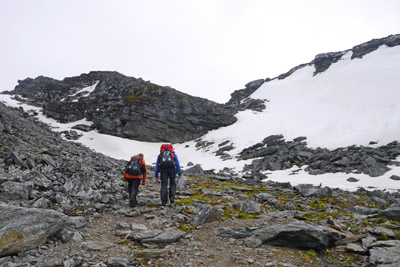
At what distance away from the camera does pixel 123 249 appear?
6336 mm

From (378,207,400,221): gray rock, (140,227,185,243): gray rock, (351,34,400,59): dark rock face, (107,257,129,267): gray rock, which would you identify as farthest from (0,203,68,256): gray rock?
(351,34,400,59): dark rock face

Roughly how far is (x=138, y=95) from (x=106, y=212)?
7343cm

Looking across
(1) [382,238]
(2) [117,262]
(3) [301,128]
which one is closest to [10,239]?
(2) [117,262]

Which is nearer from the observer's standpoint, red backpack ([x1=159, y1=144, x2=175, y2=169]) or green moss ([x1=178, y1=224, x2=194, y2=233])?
green moss ([x1=178, y1=224, x2=194, y2=233])

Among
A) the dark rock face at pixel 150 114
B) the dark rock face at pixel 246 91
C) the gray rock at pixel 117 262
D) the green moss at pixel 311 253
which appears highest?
the dark rock face at pixel 246 91

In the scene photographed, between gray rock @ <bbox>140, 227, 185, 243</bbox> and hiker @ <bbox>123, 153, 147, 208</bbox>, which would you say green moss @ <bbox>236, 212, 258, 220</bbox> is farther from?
hiker @ <bbox>123, 153, 147, 208</bbox>

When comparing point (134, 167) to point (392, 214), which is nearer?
point (392, 214)

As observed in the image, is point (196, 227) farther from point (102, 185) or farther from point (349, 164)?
point (349, 164)

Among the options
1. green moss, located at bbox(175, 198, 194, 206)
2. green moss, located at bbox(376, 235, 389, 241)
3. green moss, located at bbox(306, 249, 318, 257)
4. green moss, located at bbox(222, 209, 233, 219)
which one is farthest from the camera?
green moss, located at bbox(175, 198, 194, 206)

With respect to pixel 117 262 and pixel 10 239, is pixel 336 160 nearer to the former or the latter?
pixel 117 262

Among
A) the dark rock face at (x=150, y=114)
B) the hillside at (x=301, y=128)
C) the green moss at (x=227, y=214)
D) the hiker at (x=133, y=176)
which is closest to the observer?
the green moss at (x=227, y=214)

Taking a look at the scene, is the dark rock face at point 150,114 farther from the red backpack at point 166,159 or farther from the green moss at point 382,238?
the green moss at point 382,238

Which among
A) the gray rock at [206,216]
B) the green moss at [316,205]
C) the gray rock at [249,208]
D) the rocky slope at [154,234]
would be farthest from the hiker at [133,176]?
the green moss at [316,205]

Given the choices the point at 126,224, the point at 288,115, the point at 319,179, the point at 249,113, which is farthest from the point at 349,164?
the point at 249,113
